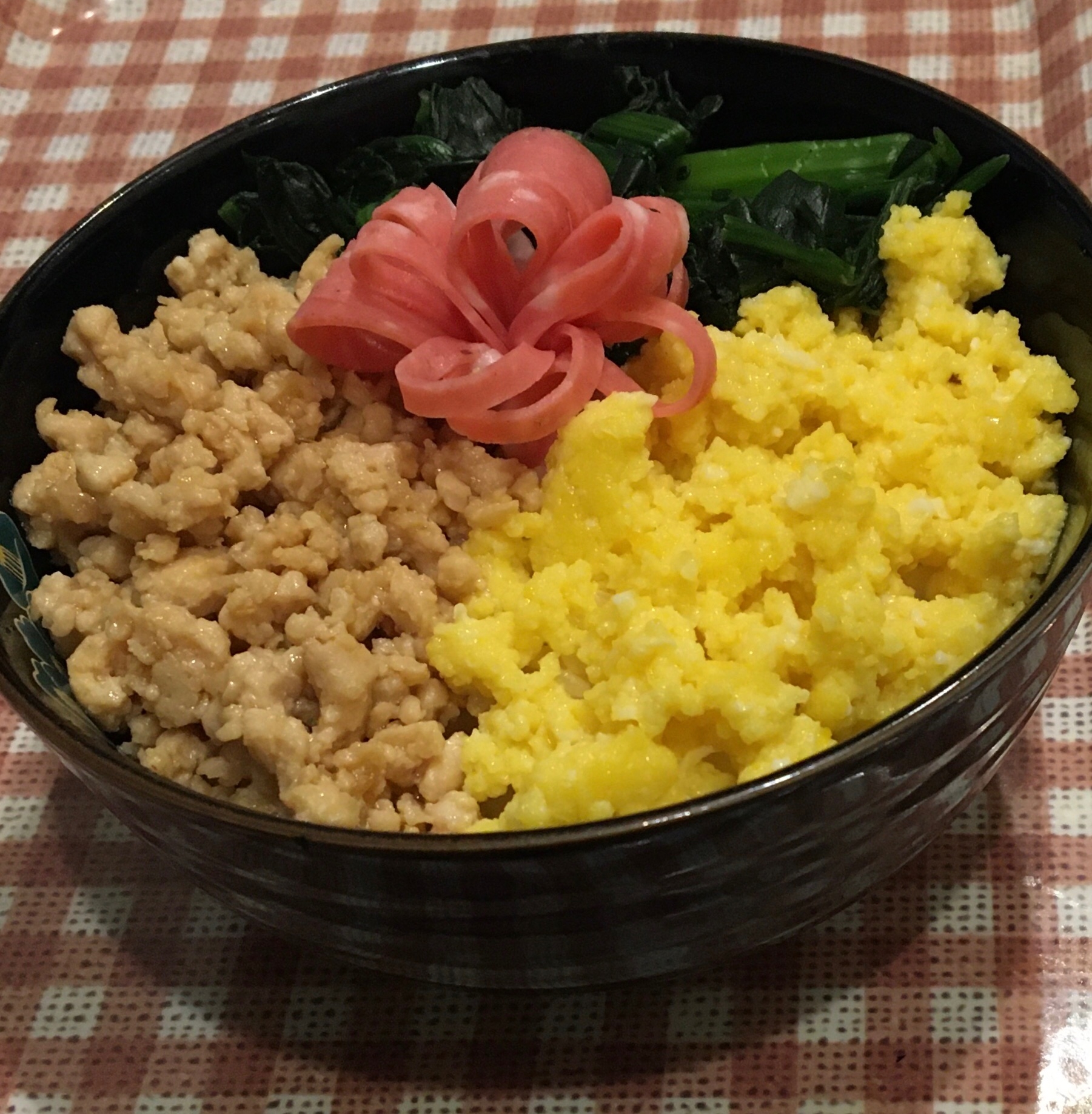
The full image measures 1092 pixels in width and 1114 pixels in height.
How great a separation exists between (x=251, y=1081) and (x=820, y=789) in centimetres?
68

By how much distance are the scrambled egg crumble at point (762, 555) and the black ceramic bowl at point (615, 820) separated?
0.08 meters

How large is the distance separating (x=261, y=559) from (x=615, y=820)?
1.65 ft

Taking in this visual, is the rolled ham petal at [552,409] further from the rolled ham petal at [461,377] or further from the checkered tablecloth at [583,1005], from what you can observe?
the checkered tablecloth at [583,1005]

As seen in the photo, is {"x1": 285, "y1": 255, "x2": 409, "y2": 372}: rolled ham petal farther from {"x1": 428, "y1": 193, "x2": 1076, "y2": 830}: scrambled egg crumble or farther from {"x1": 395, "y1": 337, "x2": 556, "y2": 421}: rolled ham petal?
{"x1": 428, "y1": 193, "x2": 1076, "y2": 830}: scrambled egg crumble

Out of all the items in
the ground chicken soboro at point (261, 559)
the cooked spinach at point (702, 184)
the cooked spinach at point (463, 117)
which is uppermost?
the cooked spinach at point (463, 117)

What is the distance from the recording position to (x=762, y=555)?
1.13 metres

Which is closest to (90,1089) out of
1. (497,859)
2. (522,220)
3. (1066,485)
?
(497,859)

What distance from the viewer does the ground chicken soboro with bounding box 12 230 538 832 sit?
1098mm

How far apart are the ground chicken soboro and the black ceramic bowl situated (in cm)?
7

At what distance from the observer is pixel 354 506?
1196 millimetres

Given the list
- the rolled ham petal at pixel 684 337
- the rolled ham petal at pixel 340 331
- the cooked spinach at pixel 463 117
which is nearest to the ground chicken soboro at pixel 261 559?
the rolled ham petal at pixel 340 331

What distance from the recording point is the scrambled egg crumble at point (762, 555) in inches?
41.3

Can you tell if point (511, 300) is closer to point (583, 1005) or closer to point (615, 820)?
point (615, 820)

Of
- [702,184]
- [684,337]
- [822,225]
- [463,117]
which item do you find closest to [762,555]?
[684,337]
